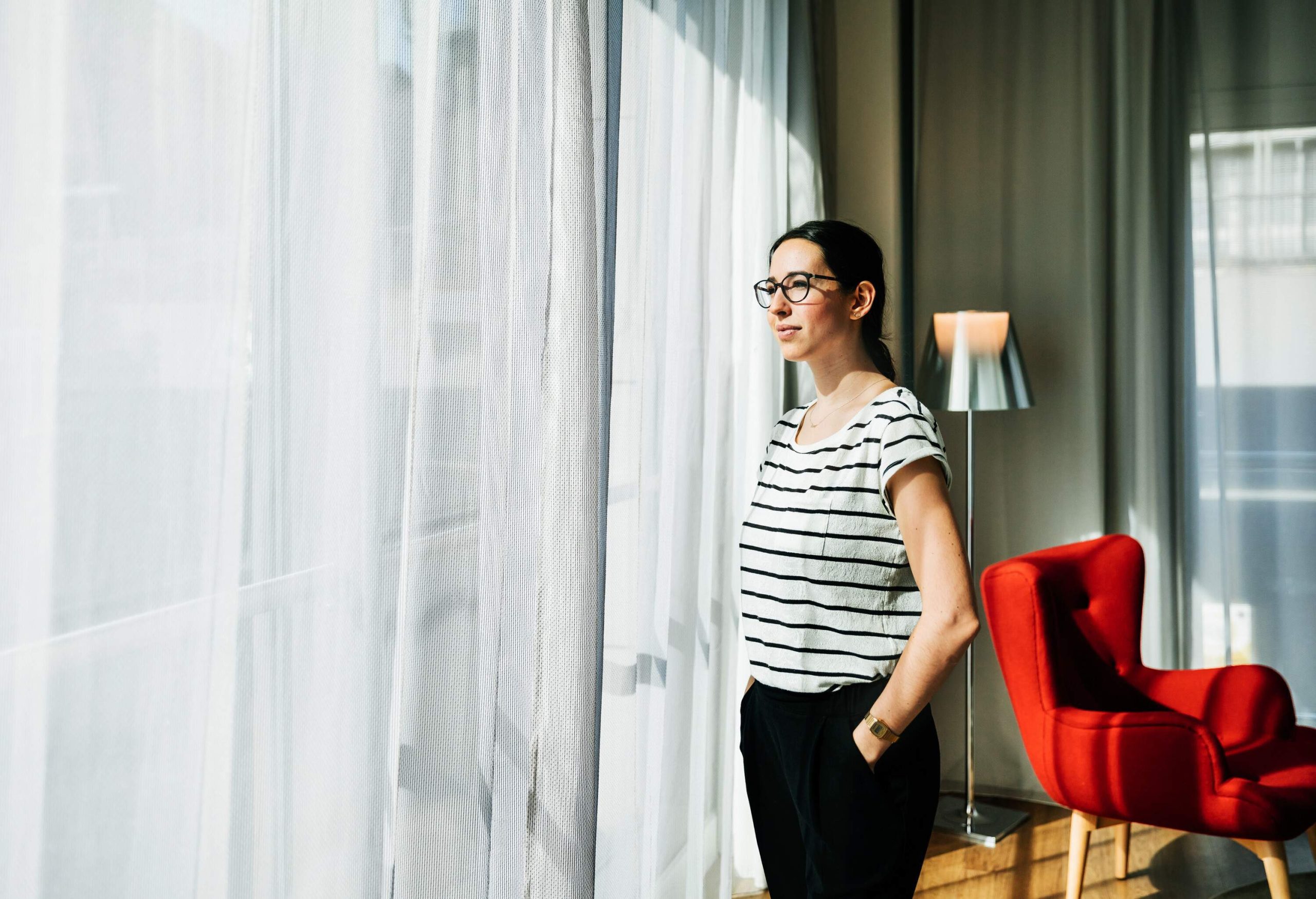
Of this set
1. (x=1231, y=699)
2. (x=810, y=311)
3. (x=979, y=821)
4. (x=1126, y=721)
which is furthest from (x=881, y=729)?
(x=979, y=821)

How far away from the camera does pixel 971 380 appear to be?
2820 millimetres

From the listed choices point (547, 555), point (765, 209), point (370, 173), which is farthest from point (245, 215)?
point (765, 209)

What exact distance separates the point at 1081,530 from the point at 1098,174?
1242mm

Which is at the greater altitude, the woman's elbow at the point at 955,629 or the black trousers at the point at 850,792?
the woman's elbow at the point at 955,629

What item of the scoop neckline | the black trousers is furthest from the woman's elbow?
the scoop neckline

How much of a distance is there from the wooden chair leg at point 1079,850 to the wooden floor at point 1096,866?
0.20 meters

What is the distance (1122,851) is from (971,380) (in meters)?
1.43

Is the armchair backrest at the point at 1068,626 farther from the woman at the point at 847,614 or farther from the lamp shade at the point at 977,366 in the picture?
the woman at the point at 847,614

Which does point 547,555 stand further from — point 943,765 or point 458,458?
point 943,765

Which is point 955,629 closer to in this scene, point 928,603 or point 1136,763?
point 928,603

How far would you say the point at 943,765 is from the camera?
326 centimetres

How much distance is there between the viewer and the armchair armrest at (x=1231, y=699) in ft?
7.84

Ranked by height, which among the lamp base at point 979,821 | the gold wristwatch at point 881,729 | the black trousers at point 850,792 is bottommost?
the lamp base at point 979,821

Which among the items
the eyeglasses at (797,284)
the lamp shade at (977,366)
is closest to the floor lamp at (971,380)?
the lamp shade at (977,366)
